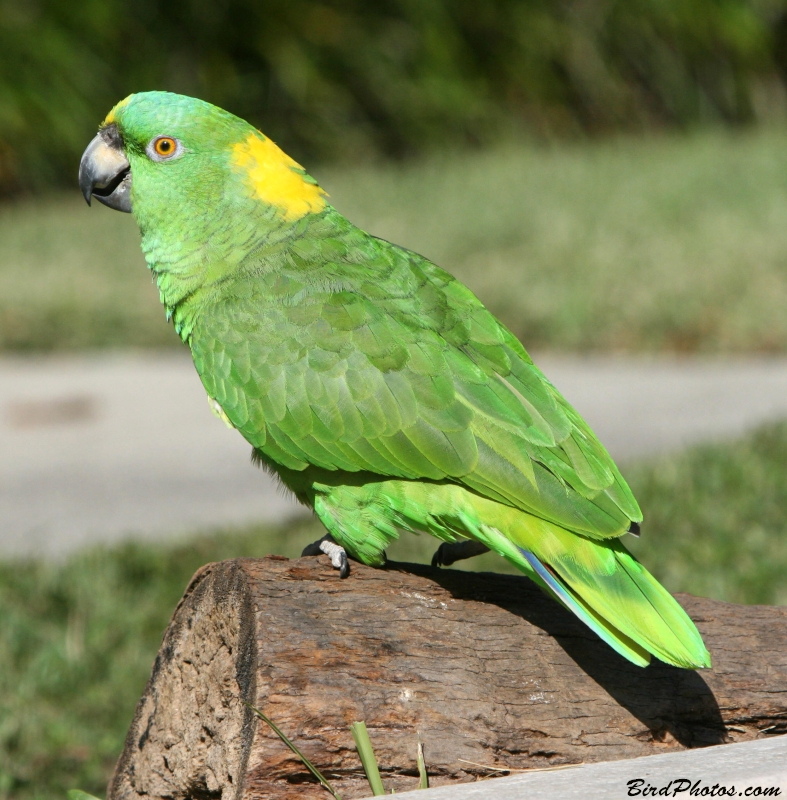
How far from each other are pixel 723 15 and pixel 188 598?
11197 mm

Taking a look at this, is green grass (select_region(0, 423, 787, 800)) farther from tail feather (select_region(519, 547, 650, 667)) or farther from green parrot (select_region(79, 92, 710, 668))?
tail feather (select_region(519, 547, 650, 667))

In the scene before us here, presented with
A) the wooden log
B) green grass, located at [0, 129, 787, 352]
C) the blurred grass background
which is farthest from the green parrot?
green grass, located at [0, 129, 787, 352]

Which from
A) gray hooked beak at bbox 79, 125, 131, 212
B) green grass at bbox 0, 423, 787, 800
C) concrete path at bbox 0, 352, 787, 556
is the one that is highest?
gray hooked beak at bbox 79, 125, 131, 212

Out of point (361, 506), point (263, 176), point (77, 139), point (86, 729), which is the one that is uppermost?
point (77, 139)

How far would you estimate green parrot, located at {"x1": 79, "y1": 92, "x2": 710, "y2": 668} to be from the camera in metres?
2.11

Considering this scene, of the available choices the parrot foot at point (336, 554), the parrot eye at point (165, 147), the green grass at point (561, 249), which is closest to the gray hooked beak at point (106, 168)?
the parrot eye at point (165, 147)

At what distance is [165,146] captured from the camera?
101 inches

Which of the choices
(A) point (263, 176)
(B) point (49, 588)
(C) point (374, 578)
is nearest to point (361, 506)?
(C) point (374, 578)

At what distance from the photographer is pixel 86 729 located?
3.09m

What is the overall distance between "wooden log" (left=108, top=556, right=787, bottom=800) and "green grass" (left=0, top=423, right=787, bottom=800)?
77cm

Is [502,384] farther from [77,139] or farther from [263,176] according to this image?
[77,139]

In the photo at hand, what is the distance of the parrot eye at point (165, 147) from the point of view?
2.55 meters

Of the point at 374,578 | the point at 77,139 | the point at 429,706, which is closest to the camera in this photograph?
the point at 429,706

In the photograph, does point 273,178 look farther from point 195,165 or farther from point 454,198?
point 454,198
